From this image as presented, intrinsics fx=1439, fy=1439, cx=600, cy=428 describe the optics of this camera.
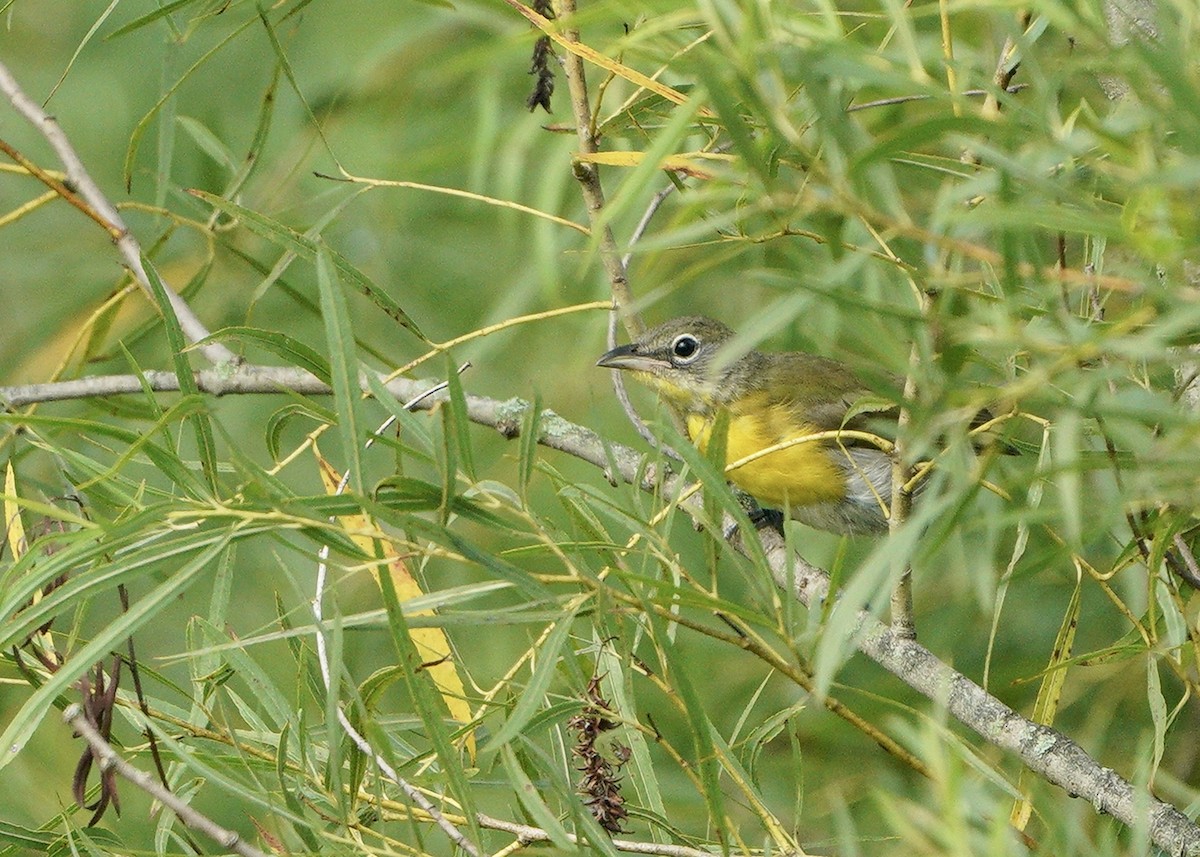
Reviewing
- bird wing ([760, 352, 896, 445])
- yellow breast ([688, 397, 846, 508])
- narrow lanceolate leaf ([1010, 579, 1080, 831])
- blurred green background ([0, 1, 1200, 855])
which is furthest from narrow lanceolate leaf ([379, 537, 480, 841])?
bird wing ([760, 352, 896, 445])

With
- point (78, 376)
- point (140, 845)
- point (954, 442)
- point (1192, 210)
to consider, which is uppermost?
point (1192, 210)

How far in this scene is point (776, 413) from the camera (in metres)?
4.23

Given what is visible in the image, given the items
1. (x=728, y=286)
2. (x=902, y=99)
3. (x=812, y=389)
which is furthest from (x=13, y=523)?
(x=728, y=286)

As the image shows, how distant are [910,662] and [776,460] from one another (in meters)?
1.86

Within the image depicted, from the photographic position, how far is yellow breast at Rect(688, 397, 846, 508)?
12.6 ft

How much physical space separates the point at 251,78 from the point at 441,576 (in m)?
1.79

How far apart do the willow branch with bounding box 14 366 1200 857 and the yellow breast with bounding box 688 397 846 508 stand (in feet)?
2.00

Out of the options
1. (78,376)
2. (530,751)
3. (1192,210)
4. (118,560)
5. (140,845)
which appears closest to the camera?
(1192,210)

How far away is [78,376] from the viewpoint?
310 centimetres

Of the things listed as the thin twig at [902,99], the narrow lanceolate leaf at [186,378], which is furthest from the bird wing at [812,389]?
the narrow lanceolate leaf at [186,378]

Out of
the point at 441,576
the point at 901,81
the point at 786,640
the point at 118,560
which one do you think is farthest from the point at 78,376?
the point at 901,81

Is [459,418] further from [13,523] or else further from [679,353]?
[679,353]

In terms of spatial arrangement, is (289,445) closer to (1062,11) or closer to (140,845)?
(140,845)

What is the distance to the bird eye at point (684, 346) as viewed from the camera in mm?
4043
